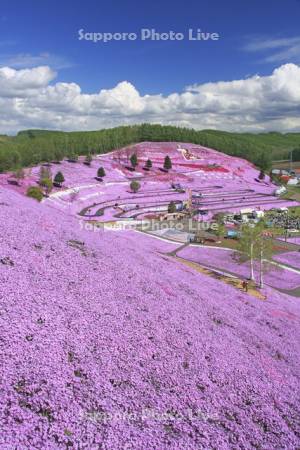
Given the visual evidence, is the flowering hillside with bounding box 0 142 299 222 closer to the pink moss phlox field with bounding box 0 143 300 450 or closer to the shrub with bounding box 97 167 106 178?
the shrub with bounding box 97 167 106 178

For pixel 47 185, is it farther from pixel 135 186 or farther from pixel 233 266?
pixel 233 266

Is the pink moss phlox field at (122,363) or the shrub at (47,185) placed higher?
the shrub at (47,185)

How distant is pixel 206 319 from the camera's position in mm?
A: 17438

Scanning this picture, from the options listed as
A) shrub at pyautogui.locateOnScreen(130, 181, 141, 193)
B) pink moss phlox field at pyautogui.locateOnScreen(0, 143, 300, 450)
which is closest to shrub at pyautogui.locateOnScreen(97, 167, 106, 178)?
shrub at pyautogui.locateOnScreen(130, 181, 141, 193)

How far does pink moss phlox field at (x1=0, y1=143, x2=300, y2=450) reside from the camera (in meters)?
8.98

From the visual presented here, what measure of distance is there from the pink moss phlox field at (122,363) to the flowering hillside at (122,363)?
38mm

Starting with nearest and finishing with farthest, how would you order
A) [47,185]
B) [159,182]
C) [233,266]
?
1. [233,266]
2. [47,185]
3. [159,182]

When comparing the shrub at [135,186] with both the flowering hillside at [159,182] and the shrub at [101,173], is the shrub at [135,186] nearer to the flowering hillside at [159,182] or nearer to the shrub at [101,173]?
the flowering hillside at [159,182]

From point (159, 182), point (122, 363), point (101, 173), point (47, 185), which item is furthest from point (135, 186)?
point (122, 363)

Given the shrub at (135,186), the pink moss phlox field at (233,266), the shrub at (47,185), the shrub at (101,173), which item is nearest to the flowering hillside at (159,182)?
the shrub at (47,185)

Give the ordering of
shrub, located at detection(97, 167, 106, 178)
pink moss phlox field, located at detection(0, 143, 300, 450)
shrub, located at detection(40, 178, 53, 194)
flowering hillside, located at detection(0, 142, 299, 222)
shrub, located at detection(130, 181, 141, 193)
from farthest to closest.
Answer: shrub, located at detection(97, 167, 106, 178)
shrub, located at detection(130, 181, 141, 193)
flowering hillside, located at detection(0, 142, 299, 222)
shrub, located at detection(40, 178, 53, 194)
pink moss phlox field, located at detection(0, 143, 300, 450)

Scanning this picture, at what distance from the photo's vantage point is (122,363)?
37.1 feet

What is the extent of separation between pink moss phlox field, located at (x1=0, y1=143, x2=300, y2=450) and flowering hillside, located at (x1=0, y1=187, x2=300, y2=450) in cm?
4

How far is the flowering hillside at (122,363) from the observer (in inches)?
354
